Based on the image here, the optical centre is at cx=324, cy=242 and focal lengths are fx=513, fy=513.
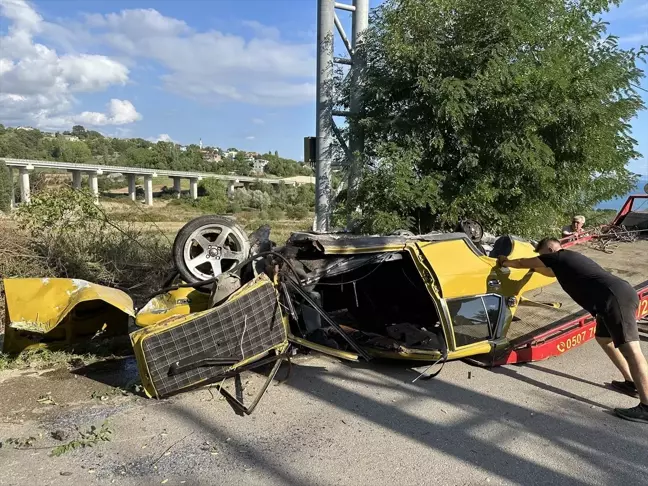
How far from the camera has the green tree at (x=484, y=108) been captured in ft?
27.7

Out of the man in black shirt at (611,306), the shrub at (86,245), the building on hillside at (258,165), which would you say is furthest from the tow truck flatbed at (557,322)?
the building on hillside at (258,165)

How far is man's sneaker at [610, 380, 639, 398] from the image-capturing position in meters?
4.68

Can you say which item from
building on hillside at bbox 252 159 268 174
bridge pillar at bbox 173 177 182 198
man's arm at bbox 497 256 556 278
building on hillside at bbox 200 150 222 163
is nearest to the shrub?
man's arm at bbox 497 256 556 278

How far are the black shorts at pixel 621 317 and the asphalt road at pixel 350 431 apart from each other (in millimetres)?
623

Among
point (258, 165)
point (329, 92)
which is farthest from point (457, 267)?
point (258, 165)

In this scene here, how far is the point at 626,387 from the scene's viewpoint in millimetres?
4742

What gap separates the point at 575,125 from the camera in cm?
891

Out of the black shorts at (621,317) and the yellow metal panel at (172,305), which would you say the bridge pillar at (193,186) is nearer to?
the yellow metal panel at (172,305)

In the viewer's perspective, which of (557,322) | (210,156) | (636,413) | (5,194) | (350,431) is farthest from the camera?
(210,156)

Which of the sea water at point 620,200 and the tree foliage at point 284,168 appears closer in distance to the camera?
the sea water at point 620,200

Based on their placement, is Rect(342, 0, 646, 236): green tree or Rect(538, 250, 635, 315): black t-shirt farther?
Rect(342, 0, 646, 236): green tree

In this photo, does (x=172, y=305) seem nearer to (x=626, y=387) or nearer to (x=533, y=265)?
(x=533, y=265)

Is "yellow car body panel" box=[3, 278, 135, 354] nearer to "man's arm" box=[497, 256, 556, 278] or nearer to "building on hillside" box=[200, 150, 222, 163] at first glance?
"man's arm" box=[497, 256, 556, 278]

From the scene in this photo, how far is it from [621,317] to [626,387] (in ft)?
2.69
